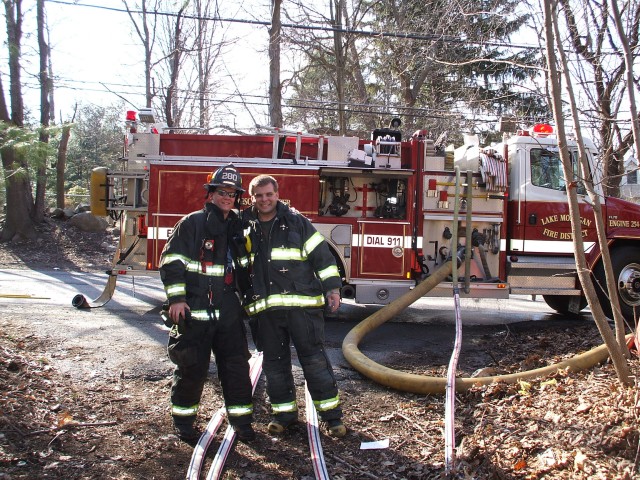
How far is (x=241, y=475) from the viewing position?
3.43 meters

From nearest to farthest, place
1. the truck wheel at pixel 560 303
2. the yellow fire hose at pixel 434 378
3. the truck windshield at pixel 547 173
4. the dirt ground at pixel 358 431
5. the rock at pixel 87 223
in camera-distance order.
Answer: the dirt ground at pixel 358 431 → the yellow fire hose at pixel 434 378 → the truck windshield at pixel 547 173 → the truck wheel at pixel 560 303 → the rock at pixel 87 223

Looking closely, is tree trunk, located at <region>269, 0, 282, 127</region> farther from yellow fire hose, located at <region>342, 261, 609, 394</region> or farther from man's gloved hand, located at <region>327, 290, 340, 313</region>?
man's gloved hand, located at <region>327, 290, 340, 313</region>

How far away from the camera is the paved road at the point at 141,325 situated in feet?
18.5

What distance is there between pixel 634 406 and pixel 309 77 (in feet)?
68.3

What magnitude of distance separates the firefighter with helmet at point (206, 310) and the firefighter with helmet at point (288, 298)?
161 mm

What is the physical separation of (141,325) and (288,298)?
374 centimetres

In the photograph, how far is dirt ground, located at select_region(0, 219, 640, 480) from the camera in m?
3.29

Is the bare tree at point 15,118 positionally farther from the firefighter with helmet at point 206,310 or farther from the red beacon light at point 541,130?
the firefighter with helmet at point 206,310

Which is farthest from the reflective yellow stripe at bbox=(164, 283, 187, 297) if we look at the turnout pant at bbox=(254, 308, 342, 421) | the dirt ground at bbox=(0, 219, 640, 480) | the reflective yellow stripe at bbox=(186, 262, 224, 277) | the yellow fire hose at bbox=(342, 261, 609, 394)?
the yellow fire hose at bbox=(342, 261, 609, 394)

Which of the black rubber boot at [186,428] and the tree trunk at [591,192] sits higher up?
the tree trunk at [591,192]

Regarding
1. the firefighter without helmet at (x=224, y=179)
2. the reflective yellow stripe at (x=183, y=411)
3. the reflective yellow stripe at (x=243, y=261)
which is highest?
the firefighter without helmet at (x=224, y=179)

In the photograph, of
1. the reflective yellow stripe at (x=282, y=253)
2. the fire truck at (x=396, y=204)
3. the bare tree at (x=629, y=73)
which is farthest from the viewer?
the fire truck at (x=396, y=204)

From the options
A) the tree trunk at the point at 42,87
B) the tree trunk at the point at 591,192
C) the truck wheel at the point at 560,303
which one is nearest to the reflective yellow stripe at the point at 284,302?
the tree trunk at the point at 591,192

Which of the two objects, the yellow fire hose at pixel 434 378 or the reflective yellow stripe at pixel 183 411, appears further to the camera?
the yellow fire hose at pixel 434 378
